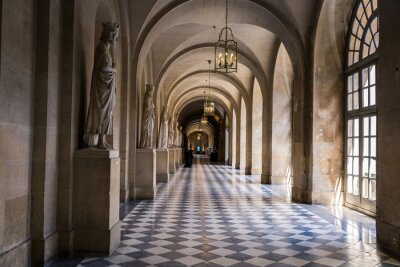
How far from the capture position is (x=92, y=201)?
18.0ft

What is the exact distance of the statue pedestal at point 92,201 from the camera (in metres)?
5.44

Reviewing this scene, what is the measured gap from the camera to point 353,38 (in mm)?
9914

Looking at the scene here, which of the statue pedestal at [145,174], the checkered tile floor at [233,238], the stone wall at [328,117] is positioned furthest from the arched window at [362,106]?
the statue pedestal at [145,174]

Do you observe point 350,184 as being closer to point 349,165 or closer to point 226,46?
point 349,165

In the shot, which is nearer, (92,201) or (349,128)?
(92,201)

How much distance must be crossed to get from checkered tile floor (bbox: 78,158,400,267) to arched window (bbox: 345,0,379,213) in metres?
1.49

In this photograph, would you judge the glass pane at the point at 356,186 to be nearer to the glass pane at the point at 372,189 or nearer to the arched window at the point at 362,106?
the arched window at the point at 362,106

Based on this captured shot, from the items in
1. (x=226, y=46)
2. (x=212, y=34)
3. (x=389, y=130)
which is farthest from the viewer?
(x=212, y=34)

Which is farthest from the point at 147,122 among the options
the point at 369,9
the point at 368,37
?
the point at 369,9

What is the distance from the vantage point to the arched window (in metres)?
8.80

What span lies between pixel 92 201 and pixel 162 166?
36.0 feet

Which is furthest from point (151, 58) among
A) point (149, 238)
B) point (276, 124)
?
point (149, 238)

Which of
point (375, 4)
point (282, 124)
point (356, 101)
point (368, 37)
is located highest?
point (375, 4)

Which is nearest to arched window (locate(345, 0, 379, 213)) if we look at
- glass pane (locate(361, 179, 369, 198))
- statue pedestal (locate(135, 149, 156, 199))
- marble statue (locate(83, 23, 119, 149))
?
glass pane (locate(361, 179, 369, 198))
